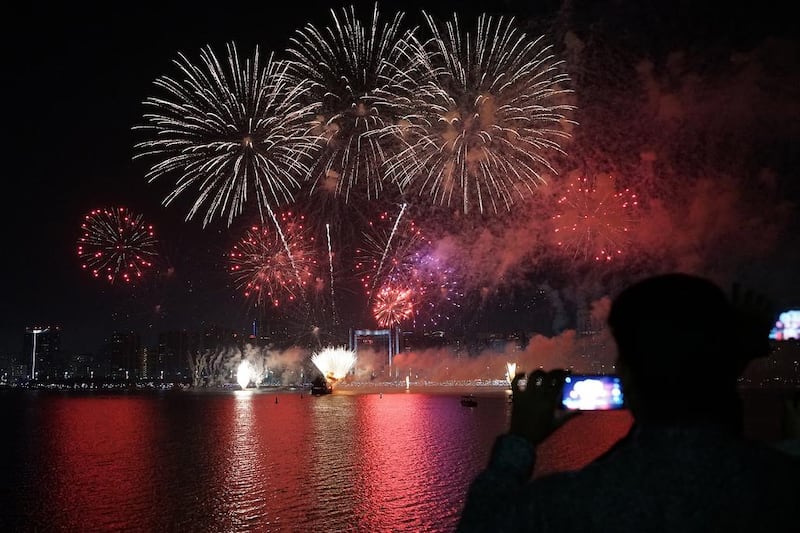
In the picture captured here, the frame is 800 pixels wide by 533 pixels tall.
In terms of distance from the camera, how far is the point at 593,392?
380 centimetres

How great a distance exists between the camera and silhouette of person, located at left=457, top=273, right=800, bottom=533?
5.16ft

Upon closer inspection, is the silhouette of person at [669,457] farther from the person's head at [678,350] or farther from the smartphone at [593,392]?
the smartphone at [593,392]

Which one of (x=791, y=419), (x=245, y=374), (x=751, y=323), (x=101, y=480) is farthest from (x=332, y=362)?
(x=751, y=323)

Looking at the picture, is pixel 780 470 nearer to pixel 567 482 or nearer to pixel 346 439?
pixel 567 482

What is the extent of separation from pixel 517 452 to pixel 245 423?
4037cm

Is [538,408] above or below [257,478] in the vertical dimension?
above

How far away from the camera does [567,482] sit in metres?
1.61

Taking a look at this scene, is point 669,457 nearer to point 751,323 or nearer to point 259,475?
point 751,323

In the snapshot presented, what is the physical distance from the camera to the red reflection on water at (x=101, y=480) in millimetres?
13992

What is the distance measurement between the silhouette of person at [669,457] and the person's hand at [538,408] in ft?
0.10

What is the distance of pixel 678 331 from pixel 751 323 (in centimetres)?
33

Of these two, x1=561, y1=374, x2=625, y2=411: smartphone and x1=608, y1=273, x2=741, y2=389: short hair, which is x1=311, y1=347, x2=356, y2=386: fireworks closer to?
x1=561, y1=374, x2=625, y2=411: smartphone

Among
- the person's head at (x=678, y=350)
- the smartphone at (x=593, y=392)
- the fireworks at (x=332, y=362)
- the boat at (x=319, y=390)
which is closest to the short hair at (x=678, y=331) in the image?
the person's head at (x=678, y=350)

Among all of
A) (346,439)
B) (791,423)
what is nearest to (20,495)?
(346,439)
